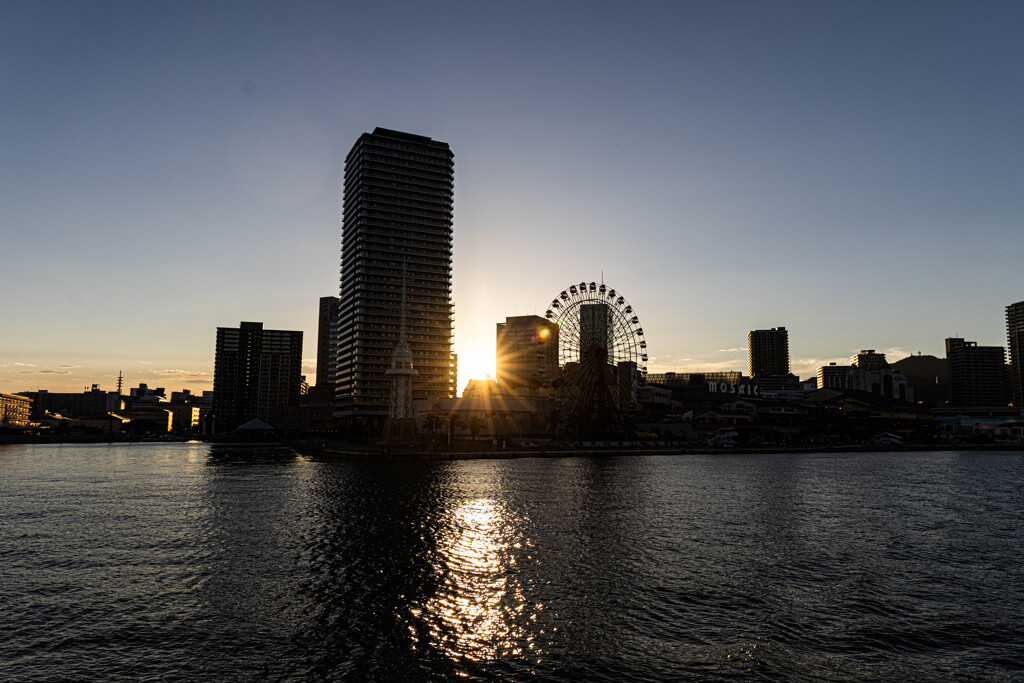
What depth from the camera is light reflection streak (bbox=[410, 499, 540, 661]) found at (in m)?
26.4

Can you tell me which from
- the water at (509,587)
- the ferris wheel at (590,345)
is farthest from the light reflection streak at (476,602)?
the ferris wheel at (590,345)

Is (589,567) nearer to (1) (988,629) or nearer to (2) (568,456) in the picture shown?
(1) (988,629)

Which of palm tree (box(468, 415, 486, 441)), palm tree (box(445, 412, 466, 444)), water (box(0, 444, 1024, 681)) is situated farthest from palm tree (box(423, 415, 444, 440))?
water (box(0, 444, 1024, 681))

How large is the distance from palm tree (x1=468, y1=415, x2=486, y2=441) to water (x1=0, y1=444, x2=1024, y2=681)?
3958 inches

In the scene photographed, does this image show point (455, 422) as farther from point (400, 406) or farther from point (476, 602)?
point (476, 602)

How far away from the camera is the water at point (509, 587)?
24.9 m

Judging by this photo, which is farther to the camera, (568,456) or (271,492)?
(568,456)

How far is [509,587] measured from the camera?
34594 mm

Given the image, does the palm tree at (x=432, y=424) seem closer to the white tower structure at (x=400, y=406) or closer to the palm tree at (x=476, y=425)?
the palm tree at (x=476, y=425)

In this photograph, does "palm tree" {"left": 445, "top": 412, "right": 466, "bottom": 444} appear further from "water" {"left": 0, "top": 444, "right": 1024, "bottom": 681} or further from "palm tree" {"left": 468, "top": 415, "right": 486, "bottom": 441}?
"water" {"left": 0, "top": 444, "right": 1024, "bottom": 681}

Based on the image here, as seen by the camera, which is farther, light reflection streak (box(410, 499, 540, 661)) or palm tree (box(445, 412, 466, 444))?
palm tree (box(445, 412, 466, 444))

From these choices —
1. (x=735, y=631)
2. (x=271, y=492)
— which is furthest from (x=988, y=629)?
(x=271, y=492)

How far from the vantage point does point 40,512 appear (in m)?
60.3

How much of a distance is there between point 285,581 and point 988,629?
36.9m
